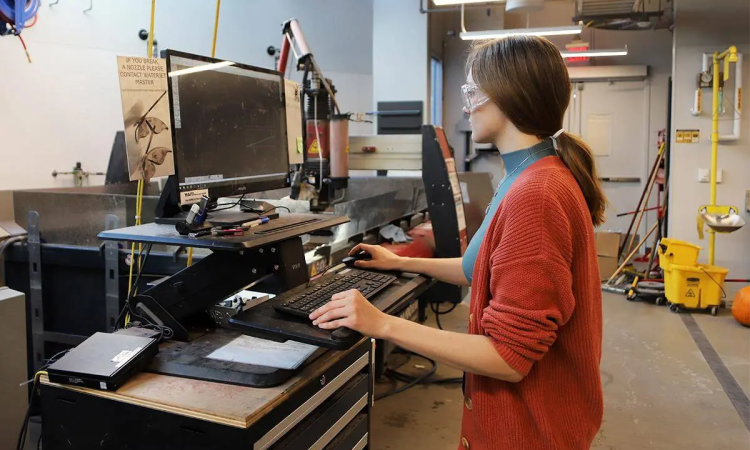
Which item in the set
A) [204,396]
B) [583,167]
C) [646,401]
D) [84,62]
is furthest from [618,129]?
[204,396]

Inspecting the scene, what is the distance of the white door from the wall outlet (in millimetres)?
1917

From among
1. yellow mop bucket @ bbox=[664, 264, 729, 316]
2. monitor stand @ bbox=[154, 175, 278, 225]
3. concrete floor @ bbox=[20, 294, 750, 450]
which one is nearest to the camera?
monitor stand @ bbox=[154, 175, 278, 225]

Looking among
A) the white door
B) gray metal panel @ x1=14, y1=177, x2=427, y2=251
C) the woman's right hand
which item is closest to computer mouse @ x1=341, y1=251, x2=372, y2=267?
the woman's right hand

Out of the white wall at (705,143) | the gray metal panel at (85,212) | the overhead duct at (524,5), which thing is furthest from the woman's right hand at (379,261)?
the white wall at (705,143)

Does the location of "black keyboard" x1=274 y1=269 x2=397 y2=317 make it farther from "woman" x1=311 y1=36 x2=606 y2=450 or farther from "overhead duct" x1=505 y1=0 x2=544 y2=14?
"overhead duct" x1=505 y1=0 x2=544 y2=14

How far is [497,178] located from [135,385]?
7.14 metres

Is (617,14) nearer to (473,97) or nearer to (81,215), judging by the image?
(81,215)

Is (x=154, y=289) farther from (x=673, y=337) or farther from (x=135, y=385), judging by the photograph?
(x=673, y=337)

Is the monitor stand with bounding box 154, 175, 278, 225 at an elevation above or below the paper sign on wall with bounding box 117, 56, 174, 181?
below

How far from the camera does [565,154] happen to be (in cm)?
114

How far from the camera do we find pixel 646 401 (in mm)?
3107

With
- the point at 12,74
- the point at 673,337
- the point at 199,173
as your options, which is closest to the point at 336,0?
the point at 12,74

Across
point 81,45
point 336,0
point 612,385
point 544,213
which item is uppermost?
point 336,0

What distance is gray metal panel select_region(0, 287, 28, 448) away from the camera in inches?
63.1
